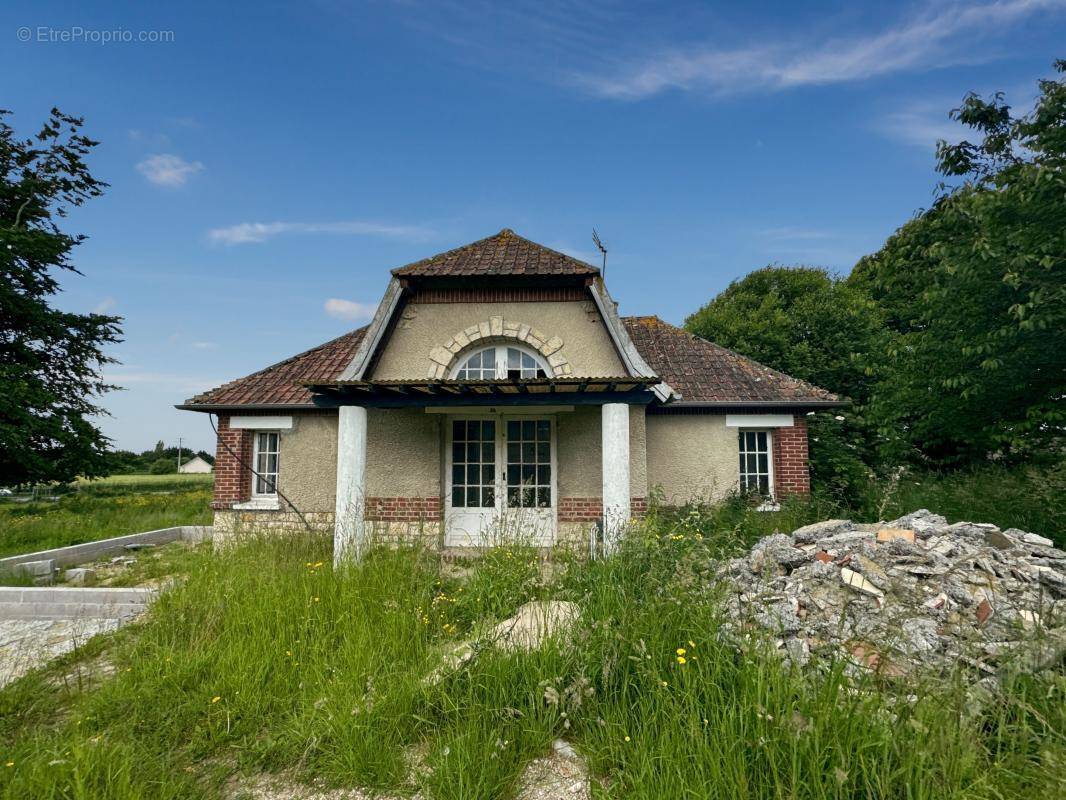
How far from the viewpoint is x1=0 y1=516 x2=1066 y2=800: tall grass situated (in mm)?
2246

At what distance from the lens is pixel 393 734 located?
3.00m

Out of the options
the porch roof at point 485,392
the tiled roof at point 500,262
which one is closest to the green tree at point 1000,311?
the porch roof at point 485,392

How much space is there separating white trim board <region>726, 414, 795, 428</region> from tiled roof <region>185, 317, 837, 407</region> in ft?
1.22

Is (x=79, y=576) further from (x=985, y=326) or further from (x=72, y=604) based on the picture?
(x=985, y=326)

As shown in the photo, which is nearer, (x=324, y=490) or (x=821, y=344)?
(x=324, y=490)

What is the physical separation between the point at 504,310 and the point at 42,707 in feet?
22.2

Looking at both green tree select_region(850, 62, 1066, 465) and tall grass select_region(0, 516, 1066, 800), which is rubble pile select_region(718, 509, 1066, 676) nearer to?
tall grass select_region(0, 516, 1066, 800)

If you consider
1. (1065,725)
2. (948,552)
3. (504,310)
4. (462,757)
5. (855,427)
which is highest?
(504,310)

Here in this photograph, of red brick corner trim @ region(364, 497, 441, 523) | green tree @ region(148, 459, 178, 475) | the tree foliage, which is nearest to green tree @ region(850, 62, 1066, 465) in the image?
the tree foliage

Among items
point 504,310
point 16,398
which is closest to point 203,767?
point 504,310

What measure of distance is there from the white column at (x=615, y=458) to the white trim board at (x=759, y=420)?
3321 millimetres

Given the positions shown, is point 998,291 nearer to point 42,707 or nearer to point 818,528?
point 818,528

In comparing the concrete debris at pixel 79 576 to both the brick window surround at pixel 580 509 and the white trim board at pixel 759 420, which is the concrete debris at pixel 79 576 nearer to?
the brick window surround at pixel 580 509

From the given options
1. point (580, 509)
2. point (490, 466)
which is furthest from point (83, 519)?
point (580, 509)
